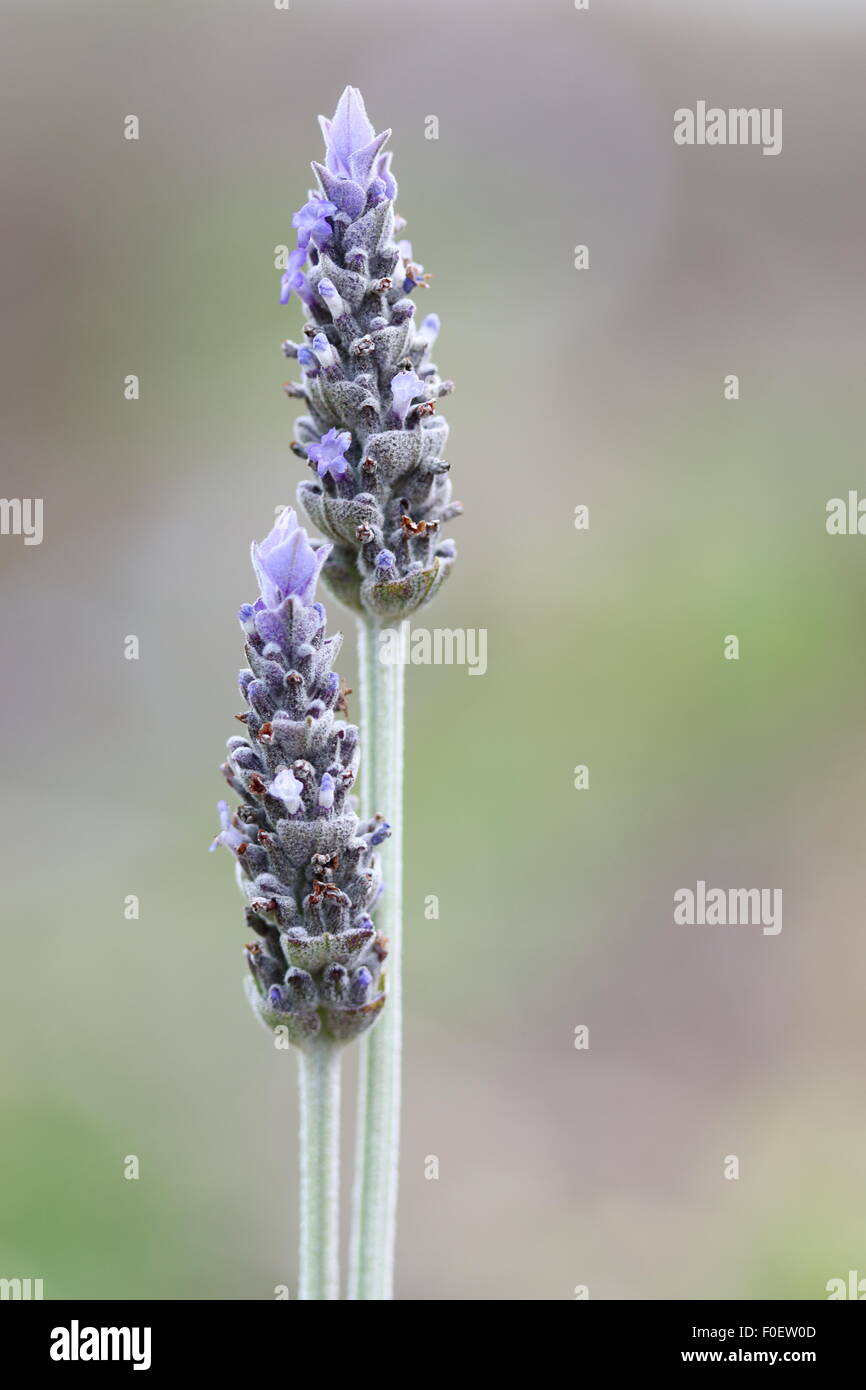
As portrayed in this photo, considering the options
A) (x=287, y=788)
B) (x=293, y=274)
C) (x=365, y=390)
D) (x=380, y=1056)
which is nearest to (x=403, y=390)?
(x=365, y=390)

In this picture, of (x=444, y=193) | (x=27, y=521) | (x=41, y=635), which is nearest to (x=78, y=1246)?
(x=41, y=635)

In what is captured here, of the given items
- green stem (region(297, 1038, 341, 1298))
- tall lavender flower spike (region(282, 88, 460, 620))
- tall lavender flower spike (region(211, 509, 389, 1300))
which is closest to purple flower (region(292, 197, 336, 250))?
tall lavender flower spike (region(282, 88, 460, 620))

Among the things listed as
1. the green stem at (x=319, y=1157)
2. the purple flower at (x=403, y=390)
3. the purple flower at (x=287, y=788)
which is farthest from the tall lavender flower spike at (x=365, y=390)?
the green stem at (x=319, y=1157)

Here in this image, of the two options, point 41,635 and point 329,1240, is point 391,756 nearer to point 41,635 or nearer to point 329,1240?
point 329,1240

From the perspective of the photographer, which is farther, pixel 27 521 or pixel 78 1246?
pixel 27 521

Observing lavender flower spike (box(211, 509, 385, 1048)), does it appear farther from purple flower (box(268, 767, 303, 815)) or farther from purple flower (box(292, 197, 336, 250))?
purple flower (box(292, 197, 336, 250))
